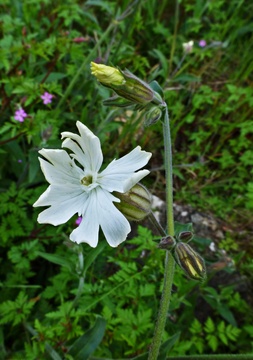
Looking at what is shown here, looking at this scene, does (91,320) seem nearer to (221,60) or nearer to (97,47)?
(97,47)

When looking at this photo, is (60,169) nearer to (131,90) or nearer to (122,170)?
(122,170)

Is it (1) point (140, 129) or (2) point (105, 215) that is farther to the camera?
(1) point (140, 129)

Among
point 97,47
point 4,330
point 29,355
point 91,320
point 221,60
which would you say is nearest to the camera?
point 29,355

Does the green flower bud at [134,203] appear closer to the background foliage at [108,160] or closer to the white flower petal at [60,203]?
the white flower petal at [60,203]

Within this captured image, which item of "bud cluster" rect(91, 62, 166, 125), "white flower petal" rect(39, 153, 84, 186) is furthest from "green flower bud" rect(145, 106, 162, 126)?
"white flower petal" rect(39, 153, 84, 186)

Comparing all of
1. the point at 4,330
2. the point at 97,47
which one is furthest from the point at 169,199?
the point at 97,47

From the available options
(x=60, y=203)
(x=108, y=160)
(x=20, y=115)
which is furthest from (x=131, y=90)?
(x=108, y=160)
